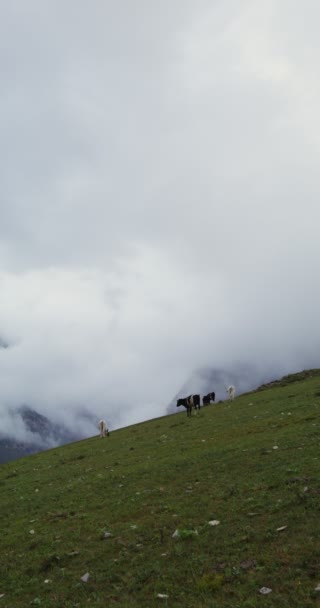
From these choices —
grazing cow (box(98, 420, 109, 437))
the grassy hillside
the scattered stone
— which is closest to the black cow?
grazing cow (box(98, 420, 109, 437))

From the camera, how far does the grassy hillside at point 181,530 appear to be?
10.3m

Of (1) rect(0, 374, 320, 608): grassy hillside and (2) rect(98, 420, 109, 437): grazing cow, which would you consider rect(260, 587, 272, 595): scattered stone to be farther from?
(2) rect(98, 420, 109, 437): grazing cow

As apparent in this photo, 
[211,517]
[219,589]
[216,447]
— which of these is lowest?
[219,589]

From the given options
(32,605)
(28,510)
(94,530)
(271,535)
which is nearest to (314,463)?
(271,535)

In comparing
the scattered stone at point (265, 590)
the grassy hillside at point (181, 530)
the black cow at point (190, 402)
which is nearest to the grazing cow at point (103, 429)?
the black cow at point (190, 402)

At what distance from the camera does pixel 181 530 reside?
1382 centimetres

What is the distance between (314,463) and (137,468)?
427 inches

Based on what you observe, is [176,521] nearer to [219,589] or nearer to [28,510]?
[219,589]

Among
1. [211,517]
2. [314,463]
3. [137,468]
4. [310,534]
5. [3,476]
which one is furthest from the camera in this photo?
[3,476]

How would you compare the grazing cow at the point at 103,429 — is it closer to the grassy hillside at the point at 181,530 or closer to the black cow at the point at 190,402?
the black cow at the point at 190,402

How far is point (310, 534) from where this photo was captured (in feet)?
37.5

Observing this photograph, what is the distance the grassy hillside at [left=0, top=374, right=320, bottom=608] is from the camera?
10328mm

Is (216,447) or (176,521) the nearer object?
(176,521)

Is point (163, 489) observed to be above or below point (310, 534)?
above
